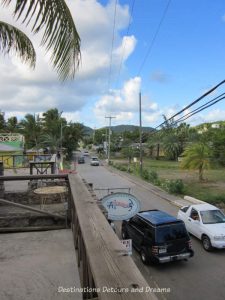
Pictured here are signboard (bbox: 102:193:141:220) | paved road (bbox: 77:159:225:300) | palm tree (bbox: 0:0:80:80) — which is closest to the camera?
palm tree (bbox: 0:0:80:80)

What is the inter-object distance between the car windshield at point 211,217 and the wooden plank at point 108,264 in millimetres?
13487

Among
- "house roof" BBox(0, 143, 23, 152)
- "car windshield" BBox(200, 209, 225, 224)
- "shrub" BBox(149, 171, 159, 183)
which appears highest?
"house roof" BBox(0, 143, 23, 152)

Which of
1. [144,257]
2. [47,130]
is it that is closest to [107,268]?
[144,257]

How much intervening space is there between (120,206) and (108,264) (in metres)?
10.7

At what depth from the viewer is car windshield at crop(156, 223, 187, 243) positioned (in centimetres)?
1321

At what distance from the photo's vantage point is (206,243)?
15203 millimetres

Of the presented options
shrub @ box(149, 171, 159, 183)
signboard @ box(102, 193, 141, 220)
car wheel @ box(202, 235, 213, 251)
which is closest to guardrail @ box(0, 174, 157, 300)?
signboard @ box(102, 193, 141, 220)

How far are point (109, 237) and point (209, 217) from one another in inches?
565

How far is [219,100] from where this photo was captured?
1474 centimetres

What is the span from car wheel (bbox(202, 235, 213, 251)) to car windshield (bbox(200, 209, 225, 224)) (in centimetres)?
80

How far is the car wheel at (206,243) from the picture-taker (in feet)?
49.0

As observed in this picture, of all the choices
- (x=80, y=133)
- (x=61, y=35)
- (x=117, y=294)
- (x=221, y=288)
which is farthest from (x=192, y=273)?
(x=80, y=133)

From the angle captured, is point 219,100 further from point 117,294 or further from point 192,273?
point 117,294

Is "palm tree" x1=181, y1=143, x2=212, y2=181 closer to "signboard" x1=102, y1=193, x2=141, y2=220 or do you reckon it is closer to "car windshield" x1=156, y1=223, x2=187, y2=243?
"car windshield" x1=156, y1=223, x2=187, y2=243
